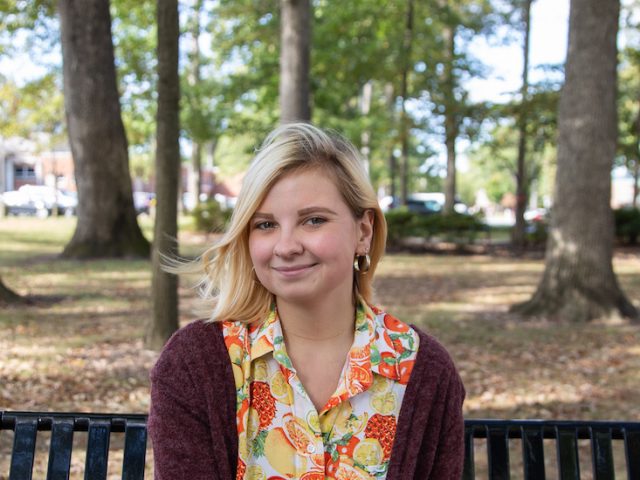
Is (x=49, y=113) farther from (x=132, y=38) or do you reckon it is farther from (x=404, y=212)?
(x=404, y=212)

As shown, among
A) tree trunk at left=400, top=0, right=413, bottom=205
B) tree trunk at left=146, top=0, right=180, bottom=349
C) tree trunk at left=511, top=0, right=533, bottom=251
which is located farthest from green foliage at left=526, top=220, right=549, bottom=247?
tree trunk at left=146, top=0, right=180, bottom=349

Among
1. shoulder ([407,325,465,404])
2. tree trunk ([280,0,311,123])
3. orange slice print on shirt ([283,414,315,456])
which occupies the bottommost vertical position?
orange slice print on shirt ([283,414,315,456])

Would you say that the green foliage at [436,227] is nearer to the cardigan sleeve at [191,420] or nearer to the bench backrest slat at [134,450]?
the bench backrest slat at [134,450]

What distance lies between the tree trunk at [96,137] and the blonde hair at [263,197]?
13.5 m

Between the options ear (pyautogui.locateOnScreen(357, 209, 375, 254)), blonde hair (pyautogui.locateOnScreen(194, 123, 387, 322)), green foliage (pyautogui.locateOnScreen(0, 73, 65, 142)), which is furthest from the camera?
green foliage (pyautogui.locateOnScreen(0, 73, 65, 142))

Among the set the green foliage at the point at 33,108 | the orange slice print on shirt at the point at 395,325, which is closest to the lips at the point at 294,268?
the orange slice print on shirt at the point at 395,325

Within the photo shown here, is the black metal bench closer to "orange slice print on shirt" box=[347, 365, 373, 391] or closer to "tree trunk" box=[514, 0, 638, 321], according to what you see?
"orange slice print on shirt" box=[347, 365, 373, 391]

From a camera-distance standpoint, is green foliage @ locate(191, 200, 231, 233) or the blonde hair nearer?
the blonde hair

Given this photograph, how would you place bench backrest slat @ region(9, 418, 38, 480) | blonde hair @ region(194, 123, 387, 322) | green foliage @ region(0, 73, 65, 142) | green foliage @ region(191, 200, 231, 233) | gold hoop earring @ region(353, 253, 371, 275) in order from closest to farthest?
blonde hair @ region(194, 123, 387, 322) < gold hoop earring @ region(353, 253, 371, 275) < bench backrest slat @ region(9, 418, 38, 480) < green foliage @ region(191, 200, 231, 233) < green foliage @ region(0, 73, 65, 142)

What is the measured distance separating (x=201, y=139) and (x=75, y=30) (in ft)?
45.6

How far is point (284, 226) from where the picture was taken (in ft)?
6.44

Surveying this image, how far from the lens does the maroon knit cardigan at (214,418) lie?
1903 mm

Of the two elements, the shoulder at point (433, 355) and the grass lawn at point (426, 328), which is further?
the grass lawn at point (426, 328)

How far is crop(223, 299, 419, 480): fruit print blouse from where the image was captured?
192cm
